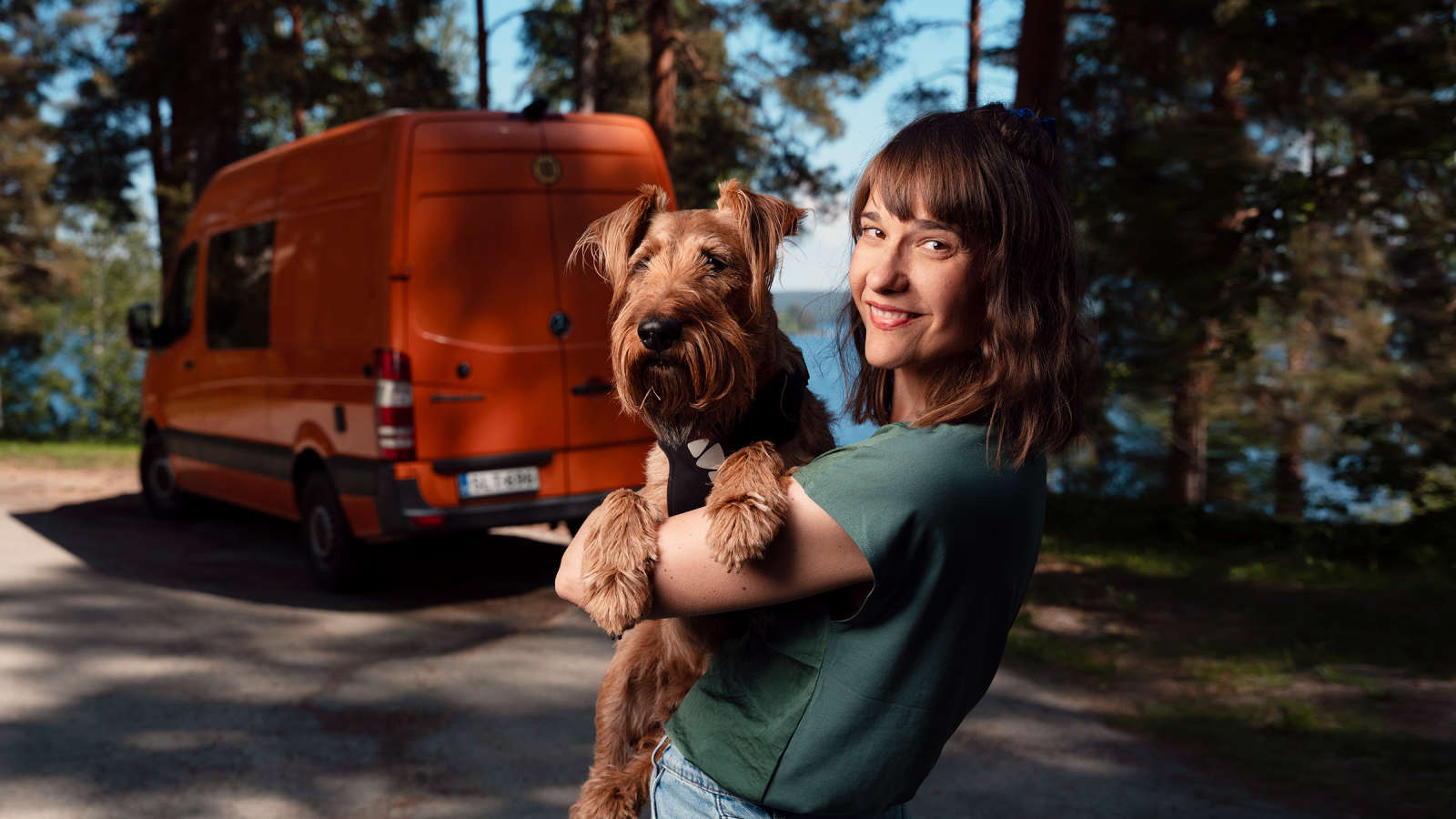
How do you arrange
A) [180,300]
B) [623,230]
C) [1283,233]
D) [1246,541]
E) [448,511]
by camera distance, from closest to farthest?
[623,230], [1283,233], [448,511], [180,300], [1246,541]

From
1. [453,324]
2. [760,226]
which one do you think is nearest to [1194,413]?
[453,324]

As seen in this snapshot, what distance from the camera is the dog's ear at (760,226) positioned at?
1.93 m

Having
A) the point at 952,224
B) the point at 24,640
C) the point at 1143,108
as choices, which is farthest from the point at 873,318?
the point at 24,640

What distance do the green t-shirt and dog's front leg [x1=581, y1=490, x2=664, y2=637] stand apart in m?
0.22

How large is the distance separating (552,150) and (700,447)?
5483 millimetres

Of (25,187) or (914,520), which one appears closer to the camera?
(914,520)

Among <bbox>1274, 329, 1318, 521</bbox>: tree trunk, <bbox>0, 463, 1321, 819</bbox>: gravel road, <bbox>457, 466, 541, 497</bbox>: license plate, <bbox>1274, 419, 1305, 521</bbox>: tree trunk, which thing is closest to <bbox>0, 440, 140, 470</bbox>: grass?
<bbox>0, 463, 1321, 819</bbox>: gravel road

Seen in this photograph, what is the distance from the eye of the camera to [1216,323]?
5758 millimetres

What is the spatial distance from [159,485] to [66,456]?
5976 millimetres

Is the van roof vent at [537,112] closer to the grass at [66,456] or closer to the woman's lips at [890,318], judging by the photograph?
the woman's lips at [890,318]

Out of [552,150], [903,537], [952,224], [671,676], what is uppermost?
[552,150]

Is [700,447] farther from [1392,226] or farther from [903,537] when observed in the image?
[1392,226]

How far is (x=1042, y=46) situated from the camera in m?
9.12

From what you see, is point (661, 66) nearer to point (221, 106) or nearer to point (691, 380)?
point (221, 106)
